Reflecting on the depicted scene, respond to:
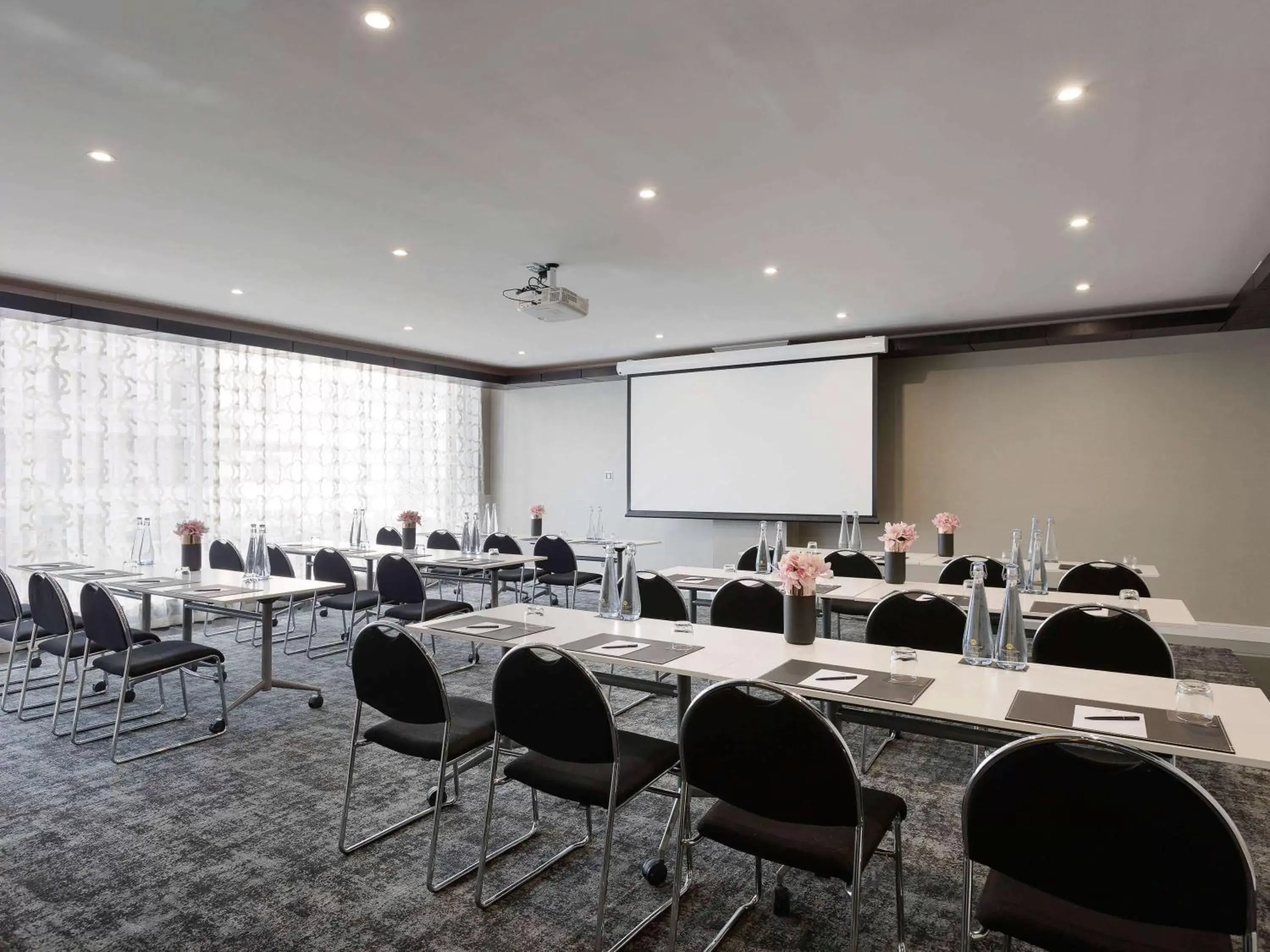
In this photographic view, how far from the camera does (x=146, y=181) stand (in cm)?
375

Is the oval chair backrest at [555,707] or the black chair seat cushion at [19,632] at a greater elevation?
the oval chair backrest at [555,707]

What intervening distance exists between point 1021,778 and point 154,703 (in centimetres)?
475

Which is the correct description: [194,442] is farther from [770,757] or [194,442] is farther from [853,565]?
[770,757]

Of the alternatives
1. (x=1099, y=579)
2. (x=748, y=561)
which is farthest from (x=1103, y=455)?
(x=748, y=561)

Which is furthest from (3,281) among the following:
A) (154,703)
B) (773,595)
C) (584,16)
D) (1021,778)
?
(1021,778)

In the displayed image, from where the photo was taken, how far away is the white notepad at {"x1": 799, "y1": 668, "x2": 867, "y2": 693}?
218cm

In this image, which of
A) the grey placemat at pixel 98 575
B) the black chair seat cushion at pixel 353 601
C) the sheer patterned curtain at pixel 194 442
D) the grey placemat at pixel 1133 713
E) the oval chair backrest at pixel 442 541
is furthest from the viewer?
the oval chair backrest at pixel 442 541

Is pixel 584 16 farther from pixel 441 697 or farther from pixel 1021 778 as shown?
pixel 1021 778

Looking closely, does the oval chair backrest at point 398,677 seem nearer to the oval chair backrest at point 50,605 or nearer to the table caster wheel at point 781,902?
the table caster wheel at point 781,902

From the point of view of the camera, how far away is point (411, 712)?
8.26ft

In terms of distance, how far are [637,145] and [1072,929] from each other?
313 cm

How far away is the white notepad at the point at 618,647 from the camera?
2605 mm

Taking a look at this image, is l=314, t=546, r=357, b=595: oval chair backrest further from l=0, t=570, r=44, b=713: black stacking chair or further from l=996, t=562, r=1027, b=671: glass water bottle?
l=996, t=562, r=1027, b=671: glass water bottle

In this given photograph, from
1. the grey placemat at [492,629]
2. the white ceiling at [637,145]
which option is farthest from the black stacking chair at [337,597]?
the grey placemat at [492,629]
